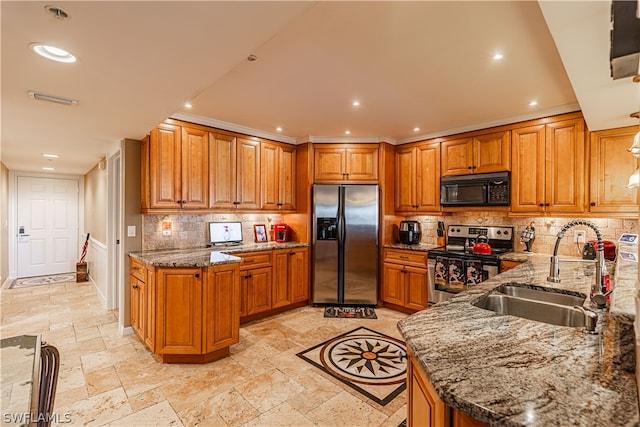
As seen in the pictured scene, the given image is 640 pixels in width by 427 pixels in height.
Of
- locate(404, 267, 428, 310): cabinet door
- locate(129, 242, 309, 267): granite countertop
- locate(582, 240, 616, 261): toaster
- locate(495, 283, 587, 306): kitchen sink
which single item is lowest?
locate(404, 267, 428, 310): cabinet door

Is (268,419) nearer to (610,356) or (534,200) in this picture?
(610,356)

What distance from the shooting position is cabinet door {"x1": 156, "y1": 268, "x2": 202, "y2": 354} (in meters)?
2.64

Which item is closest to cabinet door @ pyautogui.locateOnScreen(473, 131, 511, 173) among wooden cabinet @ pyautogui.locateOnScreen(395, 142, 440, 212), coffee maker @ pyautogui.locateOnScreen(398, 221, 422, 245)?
wooden cabinet @ pyautogui.locateOnScreen(395, 142, 440, 212)

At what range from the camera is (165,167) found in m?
3.29

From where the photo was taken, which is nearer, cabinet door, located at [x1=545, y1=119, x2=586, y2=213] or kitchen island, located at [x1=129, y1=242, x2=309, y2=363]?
kitchen island, located at [x1=129, y1=242, x2=309, y2=363]

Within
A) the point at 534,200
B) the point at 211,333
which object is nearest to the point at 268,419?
the point at 211,333

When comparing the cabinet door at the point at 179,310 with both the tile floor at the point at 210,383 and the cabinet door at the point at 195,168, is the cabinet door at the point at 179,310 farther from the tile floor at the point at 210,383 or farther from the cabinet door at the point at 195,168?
the cabinet door at the point at 195,168

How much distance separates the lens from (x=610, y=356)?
39.2 inches

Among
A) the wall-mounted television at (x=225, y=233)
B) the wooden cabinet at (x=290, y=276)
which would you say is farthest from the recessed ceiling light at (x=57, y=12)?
the wooden cabinet at (x=290, y=276)

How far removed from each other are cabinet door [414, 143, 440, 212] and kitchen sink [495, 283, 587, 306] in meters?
2.25

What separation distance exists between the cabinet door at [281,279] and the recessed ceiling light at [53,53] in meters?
2.82

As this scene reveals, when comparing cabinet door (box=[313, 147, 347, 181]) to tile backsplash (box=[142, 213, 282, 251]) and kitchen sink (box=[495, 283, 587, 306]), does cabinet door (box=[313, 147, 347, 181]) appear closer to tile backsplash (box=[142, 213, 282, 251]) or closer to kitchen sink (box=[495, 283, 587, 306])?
tile backsplash (box=[142, 213, 282, 251])

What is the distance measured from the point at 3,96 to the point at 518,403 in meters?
3.36

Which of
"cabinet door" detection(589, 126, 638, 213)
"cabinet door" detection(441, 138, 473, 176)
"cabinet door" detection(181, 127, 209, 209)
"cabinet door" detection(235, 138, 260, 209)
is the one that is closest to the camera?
"cabinet door" detection(589, 126, 638, 213)
